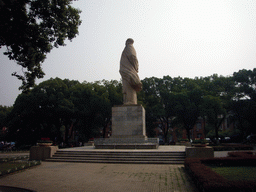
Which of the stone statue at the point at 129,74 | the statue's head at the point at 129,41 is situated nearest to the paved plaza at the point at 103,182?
the stone statue at the point at 129,74

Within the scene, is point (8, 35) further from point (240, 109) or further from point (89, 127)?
point (240, 109)

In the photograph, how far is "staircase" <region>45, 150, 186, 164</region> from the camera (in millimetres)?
13703

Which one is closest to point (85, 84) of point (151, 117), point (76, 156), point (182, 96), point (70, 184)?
point (151, 117)

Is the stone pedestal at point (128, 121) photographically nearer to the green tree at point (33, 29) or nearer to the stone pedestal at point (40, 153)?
the stone pedestal at point (40, 153)

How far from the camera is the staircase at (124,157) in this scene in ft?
45.0

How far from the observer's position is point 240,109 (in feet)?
118

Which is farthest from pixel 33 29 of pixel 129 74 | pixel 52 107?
pixel 52 107

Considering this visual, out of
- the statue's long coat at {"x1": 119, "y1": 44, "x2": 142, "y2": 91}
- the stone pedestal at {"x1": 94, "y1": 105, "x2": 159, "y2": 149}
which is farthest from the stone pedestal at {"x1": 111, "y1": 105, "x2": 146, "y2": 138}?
the statue's long coat at {"x1": 119, "y1": 44, "x2": 142, "y2": 91}

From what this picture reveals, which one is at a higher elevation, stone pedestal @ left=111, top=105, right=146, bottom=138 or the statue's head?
the statue's head

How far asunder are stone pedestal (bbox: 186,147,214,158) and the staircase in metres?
0.61

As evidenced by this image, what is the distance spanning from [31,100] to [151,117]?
64.0 ft

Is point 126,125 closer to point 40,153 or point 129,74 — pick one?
point 129,74

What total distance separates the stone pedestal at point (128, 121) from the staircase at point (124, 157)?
16.8 feet

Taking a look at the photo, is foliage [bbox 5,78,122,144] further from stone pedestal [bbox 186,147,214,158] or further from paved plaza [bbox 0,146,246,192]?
paved plaza [bbox 0,146,246,192]
